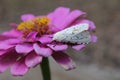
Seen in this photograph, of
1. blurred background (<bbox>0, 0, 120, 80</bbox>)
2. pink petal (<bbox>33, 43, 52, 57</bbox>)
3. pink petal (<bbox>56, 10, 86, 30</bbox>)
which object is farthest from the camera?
blurred background (<bbox>0, 0, 120, 80</bbox>)

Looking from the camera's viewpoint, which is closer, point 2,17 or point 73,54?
point 73,54

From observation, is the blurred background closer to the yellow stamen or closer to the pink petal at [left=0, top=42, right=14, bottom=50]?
the yellow stamen

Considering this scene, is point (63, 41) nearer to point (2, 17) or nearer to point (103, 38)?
point (103, 38)

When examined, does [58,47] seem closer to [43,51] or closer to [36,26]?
[43,51]

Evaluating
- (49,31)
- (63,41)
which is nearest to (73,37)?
(63,41)

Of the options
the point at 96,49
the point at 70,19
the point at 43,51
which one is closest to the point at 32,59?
the point at 43,51

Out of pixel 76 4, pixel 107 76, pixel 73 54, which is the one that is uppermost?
pixel 76 4

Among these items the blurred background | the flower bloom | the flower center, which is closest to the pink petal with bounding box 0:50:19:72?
the flower bloom
